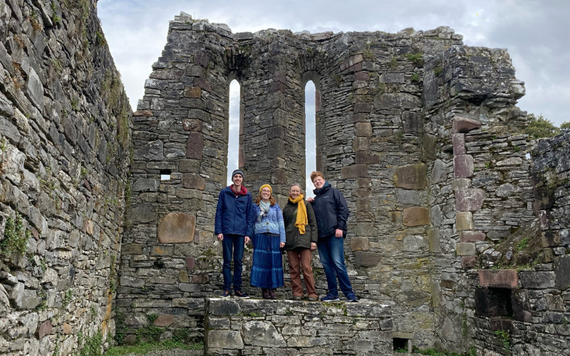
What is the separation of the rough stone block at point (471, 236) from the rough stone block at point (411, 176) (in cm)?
155

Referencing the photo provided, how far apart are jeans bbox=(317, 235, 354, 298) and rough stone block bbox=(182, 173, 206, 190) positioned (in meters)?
3.35

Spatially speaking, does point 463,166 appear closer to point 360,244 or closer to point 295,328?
point 360,244

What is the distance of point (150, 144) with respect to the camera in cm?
955

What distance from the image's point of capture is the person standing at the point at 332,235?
6922 mm

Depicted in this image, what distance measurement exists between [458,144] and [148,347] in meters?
6.74

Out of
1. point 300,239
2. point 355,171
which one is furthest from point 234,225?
point 355,171

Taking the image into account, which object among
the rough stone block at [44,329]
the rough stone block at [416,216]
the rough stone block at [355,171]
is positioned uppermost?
the rough stone block at [355,171]

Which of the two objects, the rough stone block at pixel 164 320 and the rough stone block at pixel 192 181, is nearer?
the rough stone block at pixel 164 320

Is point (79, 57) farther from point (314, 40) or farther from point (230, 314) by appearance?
point (314, 40)

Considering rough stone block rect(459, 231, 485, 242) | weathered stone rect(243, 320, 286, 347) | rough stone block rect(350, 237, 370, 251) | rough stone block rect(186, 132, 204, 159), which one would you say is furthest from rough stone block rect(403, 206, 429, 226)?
rough stone block rect(186, 132, 204, 159)

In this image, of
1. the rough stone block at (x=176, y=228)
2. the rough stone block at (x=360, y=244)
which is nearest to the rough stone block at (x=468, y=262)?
the rough stone block at (x=360, y=244)

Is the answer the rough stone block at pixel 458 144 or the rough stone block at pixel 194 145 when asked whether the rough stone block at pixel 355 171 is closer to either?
the rough stone block at pixel 458 144

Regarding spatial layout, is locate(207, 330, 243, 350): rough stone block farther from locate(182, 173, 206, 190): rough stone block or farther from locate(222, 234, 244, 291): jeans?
locate(182, 173, 206, 190): rough stone block

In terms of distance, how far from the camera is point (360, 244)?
9234 mm
